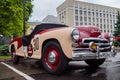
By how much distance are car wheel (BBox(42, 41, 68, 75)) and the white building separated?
114819mm

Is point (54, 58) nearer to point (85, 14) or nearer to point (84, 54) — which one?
point (84, 54)

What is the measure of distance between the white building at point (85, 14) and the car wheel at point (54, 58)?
115m

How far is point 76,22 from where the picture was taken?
12606 cm

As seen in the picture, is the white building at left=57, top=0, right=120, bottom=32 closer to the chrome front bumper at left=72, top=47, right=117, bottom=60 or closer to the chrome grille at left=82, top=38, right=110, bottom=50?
the chrome grille at left=82, top=38, right=110, bottom=50

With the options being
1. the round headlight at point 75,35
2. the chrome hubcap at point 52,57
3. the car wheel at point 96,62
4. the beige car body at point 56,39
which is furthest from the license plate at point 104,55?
the chrome hubcap at point 52,57

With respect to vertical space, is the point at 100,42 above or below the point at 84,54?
above

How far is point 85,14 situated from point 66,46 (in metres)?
124

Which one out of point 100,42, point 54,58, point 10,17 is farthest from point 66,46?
point 10,17

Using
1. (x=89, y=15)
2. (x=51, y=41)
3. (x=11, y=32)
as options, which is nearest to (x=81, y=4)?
(x=89, y=15)

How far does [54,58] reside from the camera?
22.4 ft

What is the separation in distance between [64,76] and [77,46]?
818 millimetres

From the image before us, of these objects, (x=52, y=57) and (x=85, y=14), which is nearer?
(x=52, y=57)

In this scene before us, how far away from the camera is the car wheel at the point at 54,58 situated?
6.47 meters

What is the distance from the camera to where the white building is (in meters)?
123
